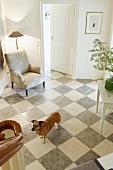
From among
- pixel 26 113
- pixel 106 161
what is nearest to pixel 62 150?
pixel 106 161

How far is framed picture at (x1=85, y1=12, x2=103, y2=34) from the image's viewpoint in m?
4.40

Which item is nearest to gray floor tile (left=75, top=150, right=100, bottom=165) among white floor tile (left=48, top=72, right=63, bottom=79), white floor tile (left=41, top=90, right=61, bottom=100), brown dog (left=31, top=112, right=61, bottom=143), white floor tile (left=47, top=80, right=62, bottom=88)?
brown dog (left=31, top=112, right=61, bottom=143)

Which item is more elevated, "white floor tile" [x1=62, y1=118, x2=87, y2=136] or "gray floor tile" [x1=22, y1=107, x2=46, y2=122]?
"gray floor tile" [x1=22, y1=107, x2=46, y2=122]

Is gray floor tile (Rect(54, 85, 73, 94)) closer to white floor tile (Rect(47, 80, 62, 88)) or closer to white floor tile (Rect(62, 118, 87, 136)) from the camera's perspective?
white floor tile (Rect(47, 80, 62, 88))

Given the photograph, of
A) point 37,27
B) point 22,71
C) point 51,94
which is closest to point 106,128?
point 51,94

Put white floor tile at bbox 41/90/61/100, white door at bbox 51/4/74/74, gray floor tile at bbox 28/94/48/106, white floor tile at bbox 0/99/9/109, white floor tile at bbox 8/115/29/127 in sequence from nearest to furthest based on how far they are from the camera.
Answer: white floor tile at bbox 8/115/29/127
white floor tile at bbox 0/99/9/109
gray floor tile at bbox 28/94/48/106
white floor tile at bbox 41/90/61/100
white door at bbox 51/4/74/74

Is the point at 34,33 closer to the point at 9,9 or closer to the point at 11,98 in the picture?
the point at 9,9

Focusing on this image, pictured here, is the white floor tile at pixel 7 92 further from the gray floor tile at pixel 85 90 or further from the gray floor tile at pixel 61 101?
the gray floor tile at pixel 85 90

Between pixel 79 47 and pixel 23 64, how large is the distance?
160cm

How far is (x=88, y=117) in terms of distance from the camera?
351 cm

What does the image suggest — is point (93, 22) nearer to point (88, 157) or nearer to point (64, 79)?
point (64, 79)

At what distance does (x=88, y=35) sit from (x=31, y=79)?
76.4 inches

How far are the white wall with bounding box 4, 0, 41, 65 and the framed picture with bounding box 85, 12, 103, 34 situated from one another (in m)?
1.31

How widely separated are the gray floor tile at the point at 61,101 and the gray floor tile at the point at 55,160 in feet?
4.34
